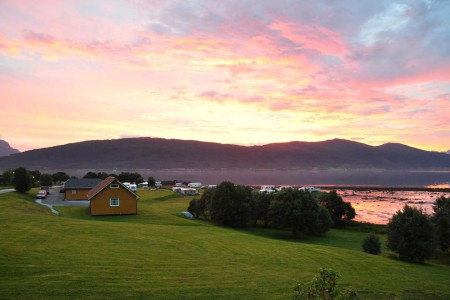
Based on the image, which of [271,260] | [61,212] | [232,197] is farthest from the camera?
[232,197]

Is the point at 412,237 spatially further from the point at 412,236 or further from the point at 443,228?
the point at 443,228

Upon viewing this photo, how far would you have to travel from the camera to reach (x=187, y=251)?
2592 cm

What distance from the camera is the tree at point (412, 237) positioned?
36969 mm

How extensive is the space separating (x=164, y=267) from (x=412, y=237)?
96.4ft

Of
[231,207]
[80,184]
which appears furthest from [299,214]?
[80,184]

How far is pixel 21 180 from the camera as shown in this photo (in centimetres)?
6888

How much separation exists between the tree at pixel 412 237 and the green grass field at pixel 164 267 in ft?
30.6

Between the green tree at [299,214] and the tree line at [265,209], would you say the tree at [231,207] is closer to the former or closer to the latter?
the tree line at [265,209]

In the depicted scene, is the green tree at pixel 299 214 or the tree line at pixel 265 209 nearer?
the green tree at pixel 299 214

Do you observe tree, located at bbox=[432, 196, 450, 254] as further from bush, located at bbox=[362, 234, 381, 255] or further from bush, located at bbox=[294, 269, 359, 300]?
bush, located at bbox=[294, 269, 359, 300]

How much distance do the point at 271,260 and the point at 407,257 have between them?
20.8 meters

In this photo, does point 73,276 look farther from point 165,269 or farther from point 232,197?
point 232,197

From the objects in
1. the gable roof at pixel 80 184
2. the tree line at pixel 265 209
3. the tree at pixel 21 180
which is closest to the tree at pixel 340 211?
the tree line at pixel 265 209

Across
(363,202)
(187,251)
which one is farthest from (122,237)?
(363,202)
